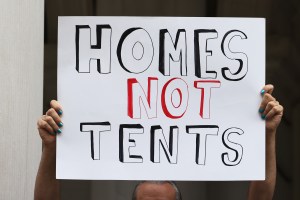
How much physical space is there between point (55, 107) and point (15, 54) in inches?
29.6

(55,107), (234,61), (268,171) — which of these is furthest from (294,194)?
(55,107)

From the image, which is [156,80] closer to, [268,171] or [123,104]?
[123,104]

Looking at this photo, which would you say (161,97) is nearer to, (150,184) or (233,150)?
(233,150)

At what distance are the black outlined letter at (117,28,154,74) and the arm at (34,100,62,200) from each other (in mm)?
333

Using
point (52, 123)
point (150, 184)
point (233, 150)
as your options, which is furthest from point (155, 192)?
point (52, 123)

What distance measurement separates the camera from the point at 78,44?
3301mm

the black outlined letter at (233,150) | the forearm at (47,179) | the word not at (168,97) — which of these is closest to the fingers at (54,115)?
the forearm at (47,179)

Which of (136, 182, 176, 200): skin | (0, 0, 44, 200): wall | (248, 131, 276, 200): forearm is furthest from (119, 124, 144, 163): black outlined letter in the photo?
(0, 0, 44, 200): wall

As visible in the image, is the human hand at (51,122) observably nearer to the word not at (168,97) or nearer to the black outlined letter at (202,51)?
the word not at (168,97)

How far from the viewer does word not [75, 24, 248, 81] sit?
3.31 metres

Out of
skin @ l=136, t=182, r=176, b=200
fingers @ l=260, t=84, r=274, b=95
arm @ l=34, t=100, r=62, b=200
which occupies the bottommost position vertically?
skin @ l=136, t=182, r=176, b=200

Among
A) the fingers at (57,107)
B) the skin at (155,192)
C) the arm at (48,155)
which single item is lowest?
the skin at (155,192)

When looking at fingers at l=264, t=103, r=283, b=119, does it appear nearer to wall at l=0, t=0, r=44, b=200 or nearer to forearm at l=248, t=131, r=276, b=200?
forearm at l=248, t=131, r=276, b=200

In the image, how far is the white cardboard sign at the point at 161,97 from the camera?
3.30 m
